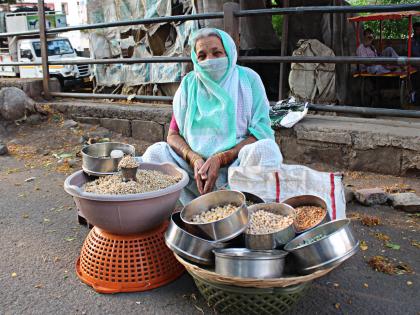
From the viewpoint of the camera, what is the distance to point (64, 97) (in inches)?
256

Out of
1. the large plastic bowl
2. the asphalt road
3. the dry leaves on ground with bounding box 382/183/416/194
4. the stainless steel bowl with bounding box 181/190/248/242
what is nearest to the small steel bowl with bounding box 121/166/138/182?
the large plastic bowl

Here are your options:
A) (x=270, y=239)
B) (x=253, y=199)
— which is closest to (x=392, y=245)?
(x=253, y=199)

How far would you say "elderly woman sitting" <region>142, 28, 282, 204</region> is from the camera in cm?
261

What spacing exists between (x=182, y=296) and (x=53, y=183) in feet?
7.87

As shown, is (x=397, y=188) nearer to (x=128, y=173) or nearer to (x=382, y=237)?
(x=382, y=237)

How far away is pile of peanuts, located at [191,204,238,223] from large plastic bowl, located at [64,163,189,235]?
181 mm

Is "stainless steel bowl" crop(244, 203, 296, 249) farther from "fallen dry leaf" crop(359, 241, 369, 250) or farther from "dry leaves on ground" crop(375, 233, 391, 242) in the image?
"dry leaves on ground" crop(375, 233, 391, 242)

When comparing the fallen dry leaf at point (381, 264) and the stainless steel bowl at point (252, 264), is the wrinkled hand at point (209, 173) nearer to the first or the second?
the stainless steel bowl at point (252, 264)

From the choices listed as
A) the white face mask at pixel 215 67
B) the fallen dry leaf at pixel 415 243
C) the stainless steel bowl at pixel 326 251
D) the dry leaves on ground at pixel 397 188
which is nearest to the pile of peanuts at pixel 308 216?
the stainless steel bowl at pixel 326 251

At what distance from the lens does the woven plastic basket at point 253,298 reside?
5.98 ft

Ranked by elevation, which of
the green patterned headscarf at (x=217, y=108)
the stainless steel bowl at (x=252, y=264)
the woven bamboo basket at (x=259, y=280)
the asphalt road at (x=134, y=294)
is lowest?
the asphalt road at (x=134, y=294)

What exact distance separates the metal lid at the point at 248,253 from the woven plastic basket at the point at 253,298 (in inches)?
5.2

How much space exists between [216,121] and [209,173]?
370mm

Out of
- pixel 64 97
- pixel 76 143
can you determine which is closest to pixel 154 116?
pixel 76 143
